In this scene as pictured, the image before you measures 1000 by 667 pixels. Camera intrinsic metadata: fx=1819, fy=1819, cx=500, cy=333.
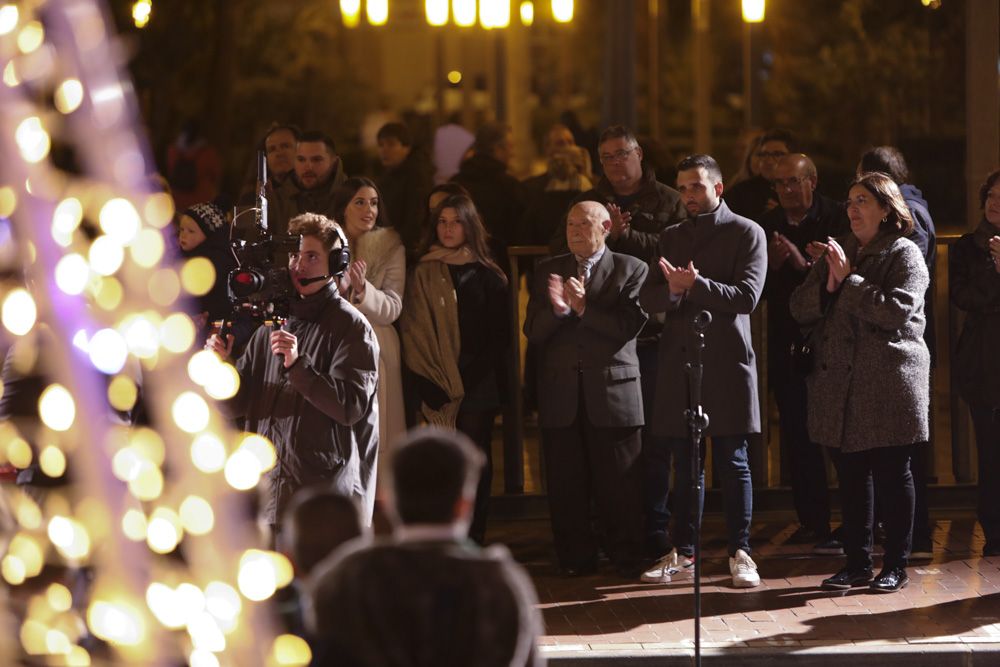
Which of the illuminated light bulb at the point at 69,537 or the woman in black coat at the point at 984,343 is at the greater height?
the illuminated light bulb at the point at 69,537

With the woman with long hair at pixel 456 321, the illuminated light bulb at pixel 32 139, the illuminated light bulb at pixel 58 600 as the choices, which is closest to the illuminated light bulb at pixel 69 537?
the illuminated light bulb at pixel 58 600

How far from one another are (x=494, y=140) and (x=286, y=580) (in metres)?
8.85

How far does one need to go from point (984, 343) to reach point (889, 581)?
161 cm

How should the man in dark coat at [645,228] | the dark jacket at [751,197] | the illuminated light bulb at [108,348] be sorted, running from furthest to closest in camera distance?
1. the dark jacket at [751,197]
2. the man in dark coat at [645,228]
3. the illuminated light bulb at [108,348]

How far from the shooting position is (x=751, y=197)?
1097 centimetres

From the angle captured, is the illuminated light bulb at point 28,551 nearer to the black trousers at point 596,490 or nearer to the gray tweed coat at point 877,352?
the gray tweed coat at point 877,352

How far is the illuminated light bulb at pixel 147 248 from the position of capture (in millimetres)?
3924

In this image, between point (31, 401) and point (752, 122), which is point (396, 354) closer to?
point (31, 401)

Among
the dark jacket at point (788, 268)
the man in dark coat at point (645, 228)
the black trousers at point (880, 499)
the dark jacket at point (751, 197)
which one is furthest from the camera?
the dark jacket at point (751, 197)

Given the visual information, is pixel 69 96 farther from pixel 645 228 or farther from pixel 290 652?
pixel 645 228

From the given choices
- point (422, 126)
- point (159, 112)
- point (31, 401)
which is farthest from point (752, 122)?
point (31, 401)

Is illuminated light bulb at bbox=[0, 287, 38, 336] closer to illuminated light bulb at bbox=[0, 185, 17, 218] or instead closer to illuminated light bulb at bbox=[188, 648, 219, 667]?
illuminated light bulb at bbox=[0, 185, 17, 218]

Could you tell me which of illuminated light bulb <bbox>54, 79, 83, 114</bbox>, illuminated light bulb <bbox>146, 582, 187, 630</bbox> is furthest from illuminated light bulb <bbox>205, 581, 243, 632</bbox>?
illuminated light bulb <bbox>54, 79, 83, 114</bbox>

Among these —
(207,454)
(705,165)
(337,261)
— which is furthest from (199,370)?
(705,165)
